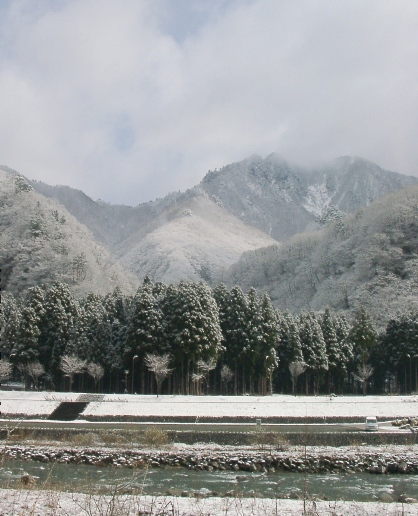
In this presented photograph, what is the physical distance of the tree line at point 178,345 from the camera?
205 feet

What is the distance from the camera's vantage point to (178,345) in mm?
61938

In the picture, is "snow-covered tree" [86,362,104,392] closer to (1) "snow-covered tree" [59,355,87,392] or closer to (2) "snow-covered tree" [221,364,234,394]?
(1) "snow-covered tree" [59,355,87,392]

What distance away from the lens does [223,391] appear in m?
73.2

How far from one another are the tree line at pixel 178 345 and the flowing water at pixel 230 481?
30.1 meters

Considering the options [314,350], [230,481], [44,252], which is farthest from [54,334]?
[44,252]

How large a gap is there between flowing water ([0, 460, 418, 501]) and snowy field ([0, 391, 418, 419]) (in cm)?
1765

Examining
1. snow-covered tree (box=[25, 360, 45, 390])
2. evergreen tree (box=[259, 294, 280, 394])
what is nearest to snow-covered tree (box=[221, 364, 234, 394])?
evergreen tree (box=[259, 294, 280, 394])

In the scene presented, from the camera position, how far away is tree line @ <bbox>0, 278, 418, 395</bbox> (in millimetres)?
62375

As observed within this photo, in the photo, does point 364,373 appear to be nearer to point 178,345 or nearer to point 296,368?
point 296,368

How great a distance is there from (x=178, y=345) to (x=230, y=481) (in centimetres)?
3675

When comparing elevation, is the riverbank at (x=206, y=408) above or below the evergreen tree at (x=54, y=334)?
below

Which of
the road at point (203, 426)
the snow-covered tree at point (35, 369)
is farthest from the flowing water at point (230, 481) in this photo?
the snow-covered tree at point (35, 369)

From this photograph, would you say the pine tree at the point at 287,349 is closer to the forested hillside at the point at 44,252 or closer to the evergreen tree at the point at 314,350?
the evergreen tree at the point at 314,350

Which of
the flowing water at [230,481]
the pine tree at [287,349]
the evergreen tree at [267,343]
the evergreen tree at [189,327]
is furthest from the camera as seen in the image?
the pine tree at [287,349]
